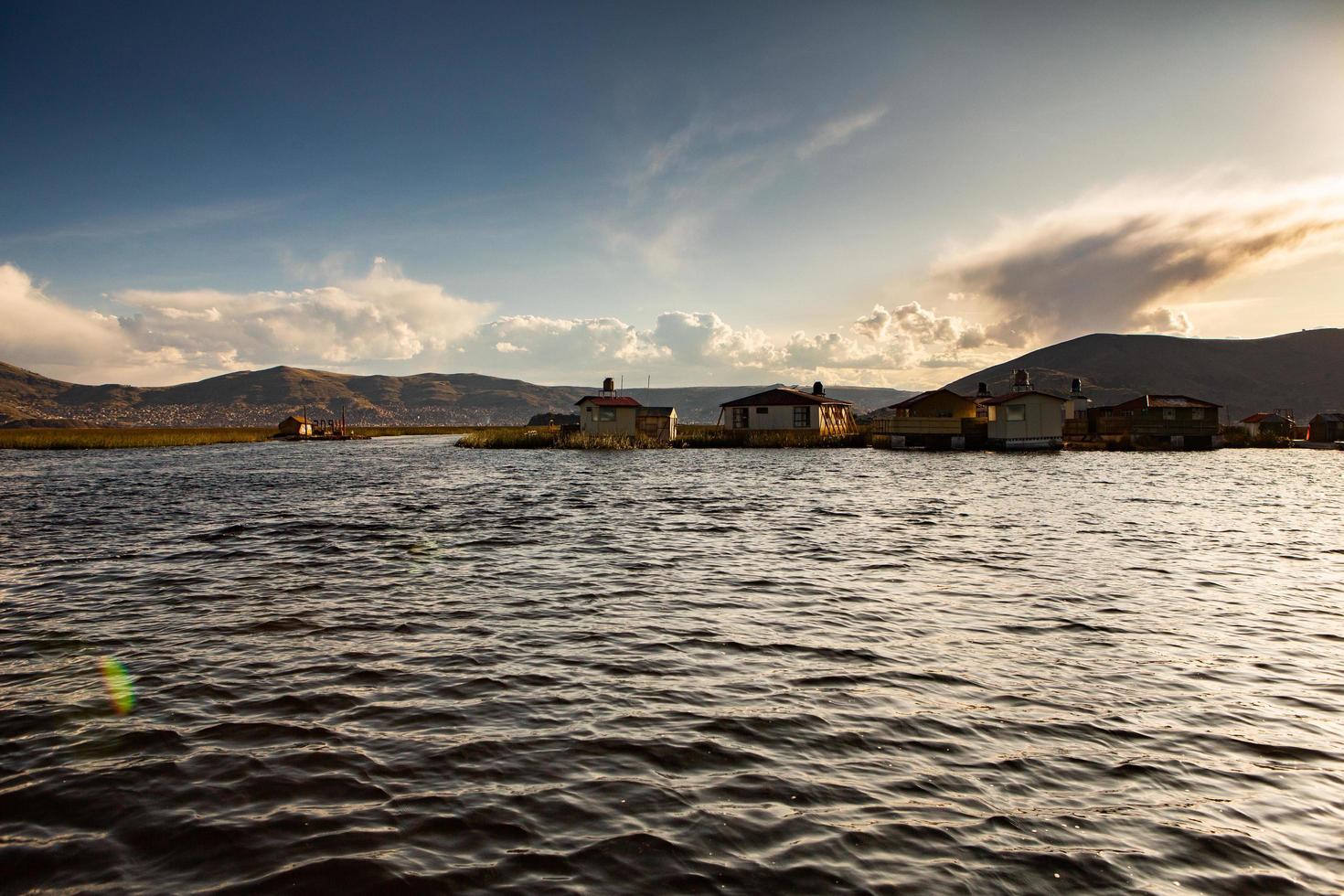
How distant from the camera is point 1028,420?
6962 cm

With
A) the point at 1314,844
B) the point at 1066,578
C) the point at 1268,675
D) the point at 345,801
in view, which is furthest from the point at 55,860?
the point at 1066,578

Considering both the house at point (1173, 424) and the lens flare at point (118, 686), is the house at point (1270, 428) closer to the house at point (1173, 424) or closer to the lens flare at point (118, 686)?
the house at point (1173, 424)

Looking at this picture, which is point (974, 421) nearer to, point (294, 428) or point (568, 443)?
point (568, 443)

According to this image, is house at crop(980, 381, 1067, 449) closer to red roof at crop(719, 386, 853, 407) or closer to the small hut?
red roof at crop(719, 386, 853, 407)

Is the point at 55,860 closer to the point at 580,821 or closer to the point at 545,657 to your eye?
the point at 580,821

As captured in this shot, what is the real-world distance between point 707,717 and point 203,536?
1863cm

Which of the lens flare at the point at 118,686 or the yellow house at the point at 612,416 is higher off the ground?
the yellow house at the point at 612,416

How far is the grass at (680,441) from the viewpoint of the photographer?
73375 millimetres

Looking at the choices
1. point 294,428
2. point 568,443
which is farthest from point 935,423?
point 294,428

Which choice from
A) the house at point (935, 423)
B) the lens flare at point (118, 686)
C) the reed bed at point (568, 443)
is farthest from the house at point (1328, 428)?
the lens flare at point (118, 686)

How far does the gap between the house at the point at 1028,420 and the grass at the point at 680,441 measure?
1556 cm

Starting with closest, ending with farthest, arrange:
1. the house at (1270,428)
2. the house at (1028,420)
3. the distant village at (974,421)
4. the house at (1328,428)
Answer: the house at (1028,420) < the distant village at (974,421) < the house at (1328,428) < the house at (1270,428)

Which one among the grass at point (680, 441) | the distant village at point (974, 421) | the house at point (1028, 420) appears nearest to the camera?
the house at point (1028, 420)

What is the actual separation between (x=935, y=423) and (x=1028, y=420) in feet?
29.6
